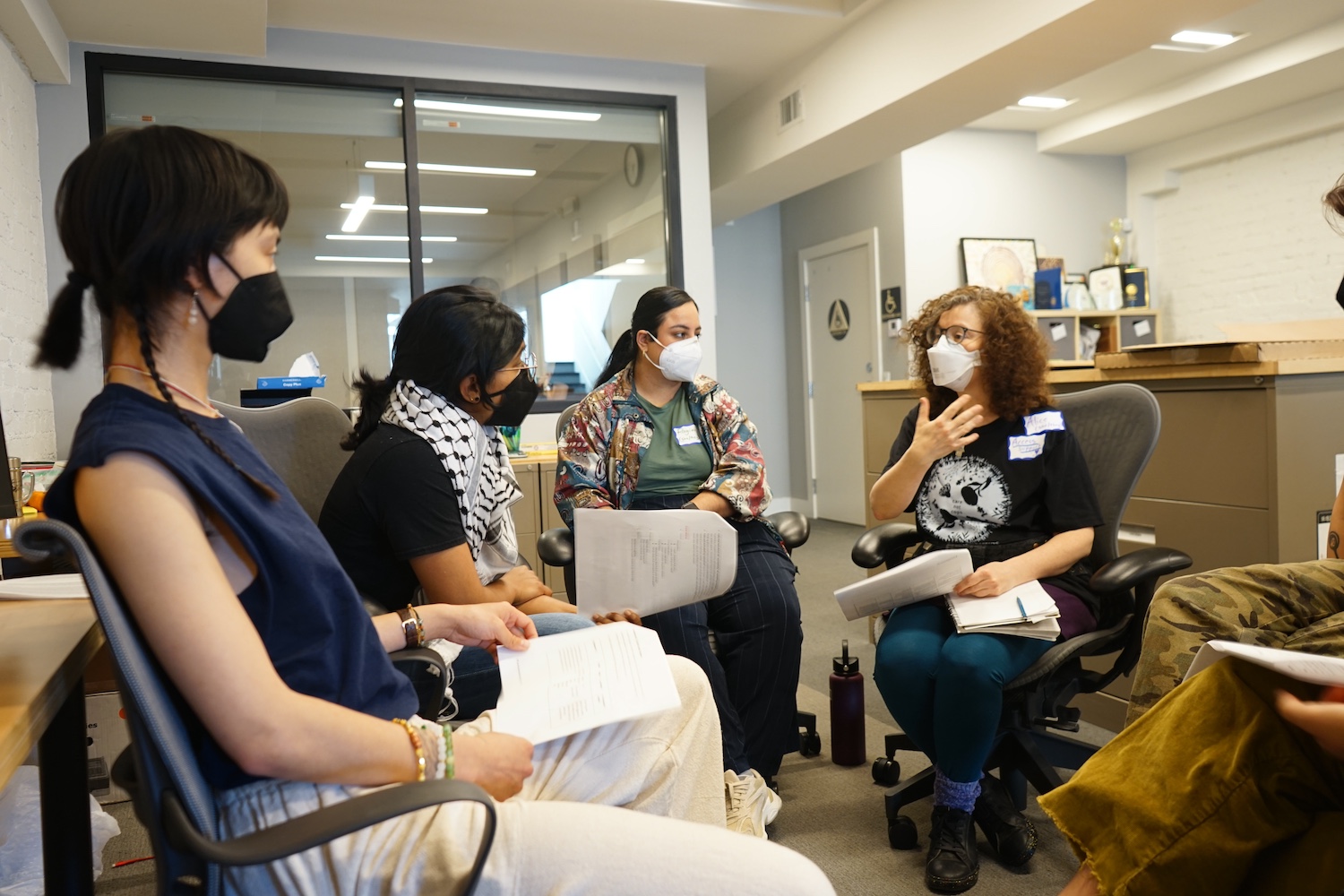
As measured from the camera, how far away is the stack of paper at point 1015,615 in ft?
6.00

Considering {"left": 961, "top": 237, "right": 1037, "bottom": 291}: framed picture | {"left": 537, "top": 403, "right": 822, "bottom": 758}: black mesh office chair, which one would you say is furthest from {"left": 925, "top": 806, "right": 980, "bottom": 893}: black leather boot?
{"left": 961, "top": 237, "right": 1037, "bottom": 291}: framed picture

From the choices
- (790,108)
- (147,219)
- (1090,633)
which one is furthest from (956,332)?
(790,108)

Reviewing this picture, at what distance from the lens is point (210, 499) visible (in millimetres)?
830

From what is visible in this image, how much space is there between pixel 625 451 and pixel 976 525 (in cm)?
87

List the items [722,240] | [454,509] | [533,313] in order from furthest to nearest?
[722,240] → [533,313] → [454,509]

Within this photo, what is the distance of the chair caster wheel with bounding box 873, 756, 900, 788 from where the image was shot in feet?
7.62

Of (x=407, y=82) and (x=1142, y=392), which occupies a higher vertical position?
(x=407, y=82)

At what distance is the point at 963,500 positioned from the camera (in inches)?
83.4

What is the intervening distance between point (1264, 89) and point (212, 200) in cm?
667

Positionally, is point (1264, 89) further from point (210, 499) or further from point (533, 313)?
point (210, 499)

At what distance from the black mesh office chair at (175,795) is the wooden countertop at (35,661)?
106mm

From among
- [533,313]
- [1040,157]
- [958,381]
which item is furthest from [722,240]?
[958,381]

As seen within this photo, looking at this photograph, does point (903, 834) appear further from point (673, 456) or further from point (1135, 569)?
point (673, 456)

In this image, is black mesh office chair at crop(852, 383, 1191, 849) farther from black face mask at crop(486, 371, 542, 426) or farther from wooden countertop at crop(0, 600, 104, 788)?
wooden countertop at crop(0, 600, 104, 788)
